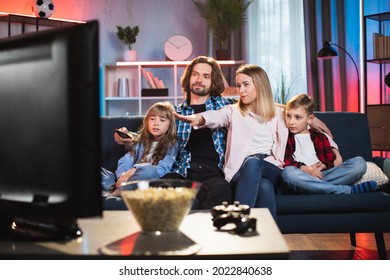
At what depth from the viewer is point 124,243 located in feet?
3.61

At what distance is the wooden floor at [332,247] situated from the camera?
2699mm

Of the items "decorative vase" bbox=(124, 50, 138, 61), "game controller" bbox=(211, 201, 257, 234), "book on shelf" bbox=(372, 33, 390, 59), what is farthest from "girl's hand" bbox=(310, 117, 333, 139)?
"decorative vase" bbox=(124, 50, 138, 61)

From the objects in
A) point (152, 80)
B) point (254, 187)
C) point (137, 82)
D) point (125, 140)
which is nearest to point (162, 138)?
point (125, 140)

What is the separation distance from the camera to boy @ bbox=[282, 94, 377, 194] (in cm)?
256

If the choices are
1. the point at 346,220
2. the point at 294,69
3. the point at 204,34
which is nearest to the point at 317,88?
the point at 294,69

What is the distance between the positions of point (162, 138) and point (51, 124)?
1.86m

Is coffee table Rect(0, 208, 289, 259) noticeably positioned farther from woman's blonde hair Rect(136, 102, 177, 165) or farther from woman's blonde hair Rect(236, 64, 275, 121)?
woman's blonde hair Rect(236, 64, 275, 121)

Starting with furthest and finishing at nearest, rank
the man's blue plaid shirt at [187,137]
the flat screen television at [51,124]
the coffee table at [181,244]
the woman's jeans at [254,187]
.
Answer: the man's blue plaid shirt at [187,137] → the woman's jeans at [254,187] → the coffee table at [181,244] → the flat screen television at [51,124]

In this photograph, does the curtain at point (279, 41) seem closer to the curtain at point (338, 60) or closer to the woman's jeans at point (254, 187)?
the curtain at point (338, 60)

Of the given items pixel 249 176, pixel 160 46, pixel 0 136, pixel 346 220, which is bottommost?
pixel 346 220

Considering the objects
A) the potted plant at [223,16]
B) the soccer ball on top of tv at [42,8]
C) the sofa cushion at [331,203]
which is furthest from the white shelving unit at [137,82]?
the sofa cushion at [331,203]

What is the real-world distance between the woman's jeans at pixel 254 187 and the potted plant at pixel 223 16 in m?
2.61

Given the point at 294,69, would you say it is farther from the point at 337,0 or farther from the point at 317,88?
the point at 337,0

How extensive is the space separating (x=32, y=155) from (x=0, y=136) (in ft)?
0.35
